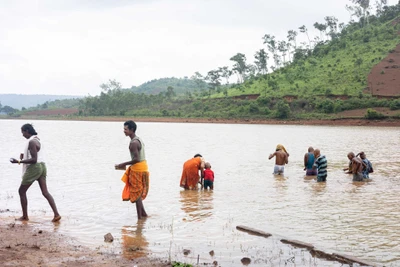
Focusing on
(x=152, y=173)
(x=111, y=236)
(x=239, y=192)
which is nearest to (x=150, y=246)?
(x=111, y=236)

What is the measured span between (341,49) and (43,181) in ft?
296

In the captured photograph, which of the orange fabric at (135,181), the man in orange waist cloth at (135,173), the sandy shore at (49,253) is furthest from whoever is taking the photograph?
the orange fabric at (135,181)

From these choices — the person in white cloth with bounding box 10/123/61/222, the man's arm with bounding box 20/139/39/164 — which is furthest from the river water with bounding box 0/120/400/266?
the man's arm with bounding box 20/139/39/164

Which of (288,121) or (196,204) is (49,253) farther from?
(288,121)

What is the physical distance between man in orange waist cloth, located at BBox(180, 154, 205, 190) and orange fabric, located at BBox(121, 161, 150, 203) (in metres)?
4.22

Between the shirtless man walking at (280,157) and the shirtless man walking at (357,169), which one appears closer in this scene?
the shirtless man walking at (357,169)

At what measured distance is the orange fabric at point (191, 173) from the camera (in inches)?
535

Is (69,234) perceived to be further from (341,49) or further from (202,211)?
(341,49)

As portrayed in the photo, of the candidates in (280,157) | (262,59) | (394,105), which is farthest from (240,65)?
(280,157)

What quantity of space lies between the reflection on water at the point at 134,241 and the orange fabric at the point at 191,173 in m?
4.00

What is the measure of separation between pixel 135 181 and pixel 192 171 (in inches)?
181

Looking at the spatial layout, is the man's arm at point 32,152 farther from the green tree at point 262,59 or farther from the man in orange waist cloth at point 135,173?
the green tree at point 262,59

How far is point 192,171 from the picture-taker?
1380 centimetres

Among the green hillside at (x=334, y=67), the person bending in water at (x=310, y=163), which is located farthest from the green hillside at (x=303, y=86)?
the person bending in water at (x=310, y=163)
